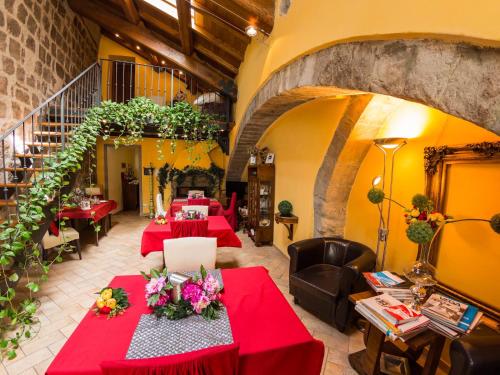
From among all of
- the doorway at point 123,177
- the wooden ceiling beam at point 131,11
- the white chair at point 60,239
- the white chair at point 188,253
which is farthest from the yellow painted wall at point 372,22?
the doorway at point 123,177

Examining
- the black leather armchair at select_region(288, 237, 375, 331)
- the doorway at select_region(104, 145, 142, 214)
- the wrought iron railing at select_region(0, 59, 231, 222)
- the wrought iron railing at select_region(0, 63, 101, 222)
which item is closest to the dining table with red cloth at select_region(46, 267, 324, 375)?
the black leather armchair at select_region(288, 237, 375, 331)

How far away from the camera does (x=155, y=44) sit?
551 cm

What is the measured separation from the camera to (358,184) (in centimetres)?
307

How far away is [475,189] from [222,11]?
3.74m

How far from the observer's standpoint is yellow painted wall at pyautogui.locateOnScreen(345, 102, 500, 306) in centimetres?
181

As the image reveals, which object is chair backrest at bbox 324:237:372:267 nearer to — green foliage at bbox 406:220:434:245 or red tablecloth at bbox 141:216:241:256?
green foliage at bbox 406:220:434:245

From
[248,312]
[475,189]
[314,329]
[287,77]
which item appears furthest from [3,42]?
[475,189]

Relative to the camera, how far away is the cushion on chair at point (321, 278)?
8.00 feet

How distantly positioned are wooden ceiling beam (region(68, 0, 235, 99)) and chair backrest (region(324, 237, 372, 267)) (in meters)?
3.87

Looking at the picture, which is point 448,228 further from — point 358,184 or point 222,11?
point 222,11

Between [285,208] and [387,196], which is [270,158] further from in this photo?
[387,196]

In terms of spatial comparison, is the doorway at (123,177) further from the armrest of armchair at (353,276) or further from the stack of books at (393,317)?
the stack of books at (393,317)

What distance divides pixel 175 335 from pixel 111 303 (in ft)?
1.49

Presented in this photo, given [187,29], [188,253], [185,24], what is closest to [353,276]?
[188,253]
